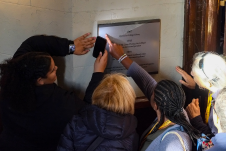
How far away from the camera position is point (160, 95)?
3.50 feet

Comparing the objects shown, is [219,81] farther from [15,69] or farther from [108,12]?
[15,69]

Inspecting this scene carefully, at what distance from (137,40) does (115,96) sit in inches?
29.4

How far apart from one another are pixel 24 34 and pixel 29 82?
0.47m

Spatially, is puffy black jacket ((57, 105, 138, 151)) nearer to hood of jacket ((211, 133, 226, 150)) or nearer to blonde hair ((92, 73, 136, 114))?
blonde hair ((92, 73, 136, 114))

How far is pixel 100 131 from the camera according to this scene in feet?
3.30

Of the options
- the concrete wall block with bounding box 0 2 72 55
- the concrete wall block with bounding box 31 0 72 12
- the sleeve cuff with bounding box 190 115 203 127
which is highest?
the concrete wall block with bounding box 31 0 72 12

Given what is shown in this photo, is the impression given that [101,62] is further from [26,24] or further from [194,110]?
[194,110]

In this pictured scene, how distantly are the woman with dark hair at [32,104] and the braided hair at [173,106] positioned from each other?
464mm

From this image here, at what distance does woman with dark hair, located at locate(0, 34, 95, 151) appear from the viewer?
45.0 inches

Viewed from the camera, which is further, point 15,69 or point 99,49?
point 99,49

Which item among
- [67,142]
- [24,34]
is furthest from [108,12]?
[67,142]

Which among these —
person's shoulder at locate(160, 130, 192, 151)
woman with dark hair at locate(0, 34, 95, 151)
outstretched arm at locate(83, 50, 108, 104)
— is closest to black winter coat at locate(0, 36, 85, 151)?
woman with dark hair at locate(0, 34, 95, 151)

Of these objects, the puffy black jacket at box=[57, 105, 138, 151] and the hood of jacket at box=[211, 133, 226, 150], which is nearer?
the hood of jacket at box=[211, 133, 226, 150]

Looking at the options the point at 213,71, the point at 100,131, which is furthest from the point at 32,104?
the point at 213,71
